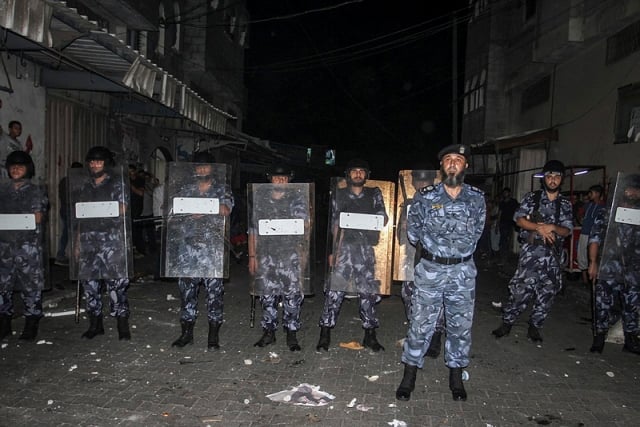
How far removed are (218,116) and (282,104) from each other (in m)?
29.8

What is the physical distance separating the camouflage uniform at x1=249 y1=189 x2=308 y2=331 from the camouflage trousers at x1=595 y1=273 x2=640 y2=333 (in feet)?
10.9

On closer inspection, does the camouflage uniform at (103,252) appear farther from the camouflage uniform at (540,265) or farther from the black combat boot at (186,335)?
the camouflage uniform at (540,265)

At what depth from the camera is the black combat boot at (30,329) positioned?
5383 millimetres

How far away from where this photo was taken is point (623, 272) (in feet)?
18.2

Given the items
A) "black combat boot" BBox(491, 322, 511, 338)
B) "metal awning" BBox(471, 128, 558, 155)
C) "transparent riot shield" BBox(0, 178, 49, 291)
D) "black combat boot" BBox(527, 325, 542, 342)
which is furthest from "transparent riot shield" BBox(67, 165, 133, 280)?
"metal awning" BBox(471, 128, 558, 155)

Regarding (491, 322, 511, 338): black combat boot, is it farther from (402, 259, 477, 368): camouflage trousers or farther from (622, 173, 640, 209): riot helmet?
(402, 259, 477, 368): camouflage trousers

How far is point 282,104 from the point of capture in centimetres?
4125

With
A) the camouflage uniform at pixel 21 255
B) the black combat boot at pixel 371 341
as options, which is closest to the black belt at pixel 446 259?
the black combat boot at pixel 371 341

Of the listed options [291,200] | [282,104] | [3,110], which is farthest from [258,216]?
[282,104]

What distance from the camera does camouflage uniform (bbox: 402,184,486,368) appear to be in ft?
13.8

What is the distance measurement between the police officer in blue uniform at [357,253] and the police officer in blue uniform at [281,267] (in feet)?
1.03

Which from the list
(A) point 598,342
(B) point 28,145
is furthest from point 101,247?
(A) point 598,342

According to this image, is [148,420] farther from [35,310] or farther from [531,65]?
[531,65]

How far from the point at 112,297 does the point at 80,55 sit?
4.10m
